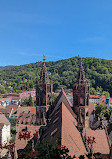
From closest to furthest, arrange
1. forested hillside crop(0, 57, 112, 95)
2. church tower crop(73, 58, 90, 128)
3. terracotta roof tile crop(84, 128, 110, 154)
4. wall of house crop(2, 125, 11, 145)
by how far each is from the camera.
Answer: terracotta roof tile crop(84, 128, 110, 154) → church tower crop(73, 58, 90, 128) → wall of house crop(2, 125, 11, 145) → forested hillside crop(0, 57, 112, 95)

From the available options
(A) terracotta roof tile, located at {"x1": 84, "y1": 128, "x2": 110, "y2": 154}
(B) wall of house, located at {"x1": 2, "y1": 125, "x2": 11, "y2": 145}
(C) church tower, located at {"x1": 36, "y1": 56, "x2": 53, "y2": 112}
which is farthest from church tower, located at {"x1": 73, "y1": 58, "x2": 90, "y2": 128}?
(B) wall of house, located at {"x1": 2, "y1": 125, "x2": 11, "y2": 145}

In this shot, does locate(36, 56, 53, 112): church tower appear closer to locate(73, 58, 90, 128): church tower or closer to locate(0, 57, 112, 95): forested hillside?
locate(73, 58, 90, 128): church tower

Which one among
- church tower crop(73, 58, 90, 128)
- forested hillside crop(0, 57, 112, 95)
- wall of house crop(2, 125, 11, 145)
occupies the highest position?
forested hillside crop(0, 57, 112, 95)

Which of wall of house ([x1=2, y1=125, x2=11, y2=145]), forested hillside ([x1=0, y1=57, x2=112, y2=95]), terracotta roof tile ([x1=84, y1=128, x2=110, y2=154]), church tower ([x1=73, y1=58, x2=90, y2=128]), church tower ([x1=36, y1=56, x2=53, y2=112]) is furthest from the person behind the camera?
forested hillside ([x1=0, y1=57, x2=112, y2=95])

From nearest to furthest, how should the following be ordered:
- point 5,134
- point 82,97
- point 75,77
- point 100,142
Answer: point 100,142, point 82,97, point 5,134, point 75,77

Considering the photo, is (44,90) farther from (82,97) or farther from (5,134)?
(5,134)

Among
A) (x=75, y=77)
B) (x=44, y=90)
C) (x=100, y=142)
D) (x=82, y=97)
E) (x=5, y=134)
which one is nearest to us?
(x=100, y=142)

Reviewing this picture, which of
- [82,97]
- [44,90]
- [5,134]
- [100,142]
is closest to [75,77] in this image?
[5,134]

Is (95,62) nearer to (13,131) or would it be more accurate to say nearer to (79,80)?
(13,131)

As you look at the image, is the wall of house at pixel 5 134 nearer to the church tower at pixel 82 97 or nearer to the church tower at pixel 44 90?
the church tower at pixel 44 90

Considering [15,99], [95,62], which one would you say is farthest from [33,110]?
[95,62]

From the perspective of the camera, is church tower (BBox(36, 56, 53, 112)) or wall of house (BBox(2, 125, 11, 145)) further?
wall of house (BBox(2, 125, 11, 145))

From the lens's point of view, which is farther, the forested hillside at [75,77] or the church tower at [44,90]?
the forested hillside at [75,77]

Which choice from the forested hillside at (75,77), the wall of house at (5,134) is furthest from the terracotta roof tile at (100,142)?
the forested hillside at (75,77)
